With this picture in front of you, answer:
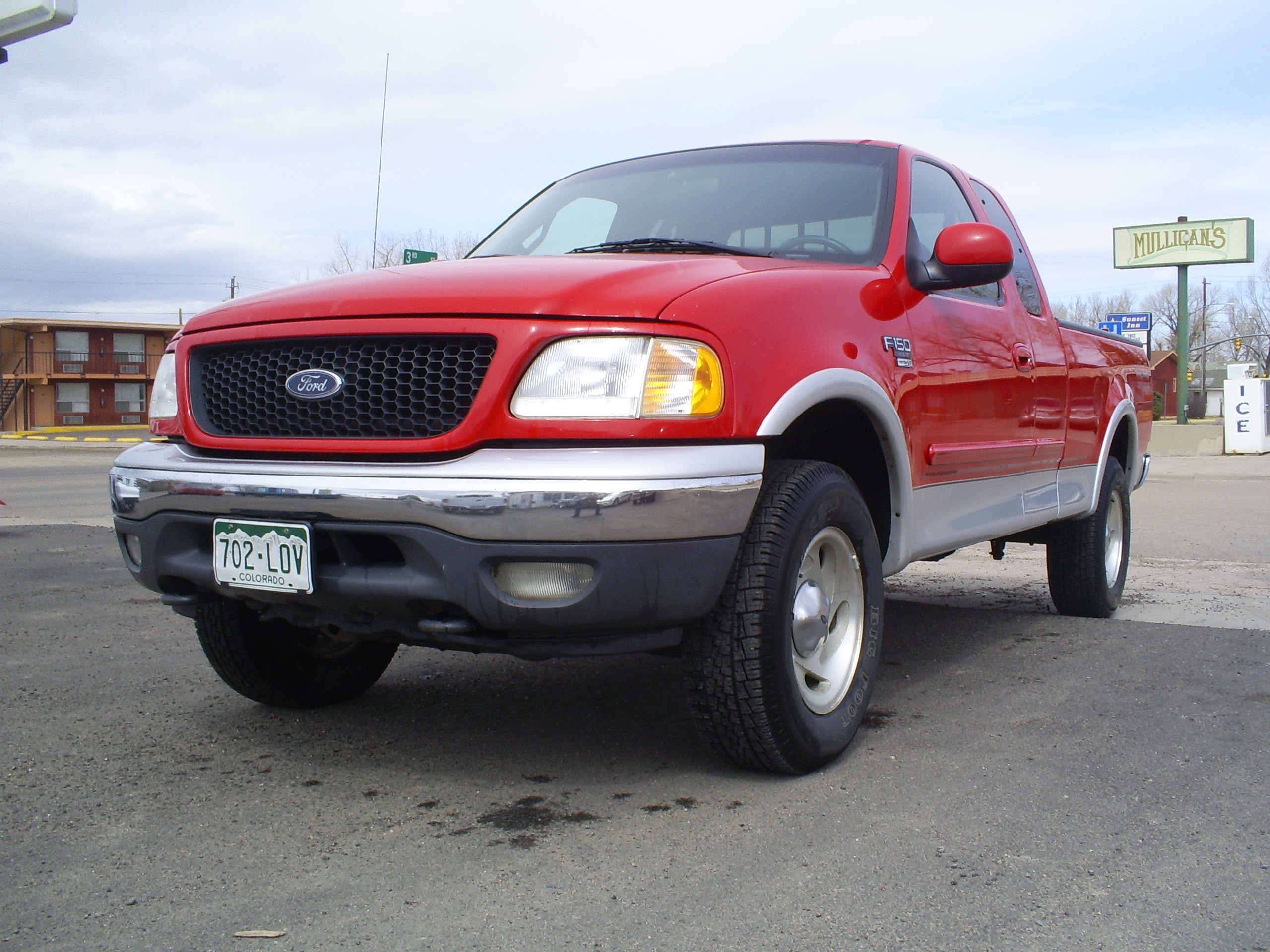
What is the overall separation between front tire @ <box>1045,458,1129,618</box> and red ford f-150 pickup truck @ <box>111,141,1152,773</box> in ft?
5.76

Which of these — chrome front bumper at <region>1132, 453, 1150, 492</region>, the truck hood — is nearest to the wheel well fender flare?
chrome front bumper at <region>1132, 453, 1150, 492</region>

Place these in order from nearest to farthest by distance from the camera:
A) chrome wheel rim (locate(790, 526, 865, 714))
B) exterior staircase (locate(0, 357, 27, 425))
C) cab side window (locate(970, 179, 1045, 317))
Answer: chrome wheel rim (locate(790, 526, 865, 714)), cab side window (locate(970, 179, 1045, 317)), exterior staircase (locate(0, 357, 27, 425))

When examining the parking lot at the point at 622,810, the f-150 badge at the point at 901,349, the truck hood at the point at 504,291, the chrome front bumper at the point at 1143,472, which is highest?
the truck hood at the point at 504,291

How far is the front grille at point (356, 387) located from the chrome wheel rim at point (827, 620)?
97cm

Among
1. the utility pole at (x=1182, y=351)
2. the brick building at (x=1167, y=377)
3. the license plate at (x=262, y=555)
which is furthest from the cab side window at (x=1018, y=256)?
the brick building at (x=1167, y=377)

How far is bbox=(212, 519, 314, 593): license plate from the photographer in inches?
108

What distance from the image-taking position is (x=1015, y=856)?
8.34 ft

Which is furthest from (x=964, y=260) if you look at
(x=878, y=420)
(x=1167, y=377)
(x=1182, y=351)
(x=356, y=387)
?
(x=1167, y=377)

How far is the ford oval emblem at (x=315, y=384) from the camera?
111 inches

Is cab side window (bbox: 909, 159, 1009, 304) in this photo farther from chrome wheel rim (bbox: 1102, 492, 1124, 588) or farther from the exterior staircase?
the exterior staircase

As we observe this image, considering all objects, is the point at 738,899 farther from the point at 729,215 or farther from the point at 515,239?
the point at 515,239

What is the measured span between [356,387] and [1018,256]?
Result: 329 centimetres

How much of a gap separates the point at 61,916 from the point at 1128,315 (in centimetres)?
2639

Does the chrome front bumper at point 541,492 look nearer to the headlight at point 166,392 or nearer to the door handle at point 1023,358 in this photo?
the headlight at point 166,392
